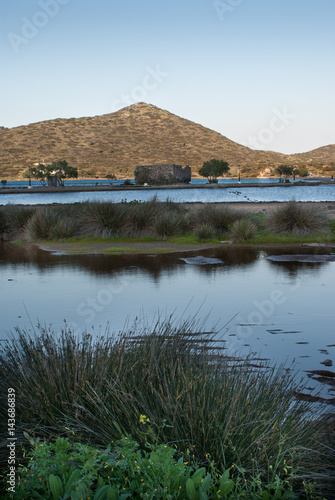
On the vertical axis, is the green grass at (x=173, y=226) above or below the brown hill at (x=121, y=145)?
below

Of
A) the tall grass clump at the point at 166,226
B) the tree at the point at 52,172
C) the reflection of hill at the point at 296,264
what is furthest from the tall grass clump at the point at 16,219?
the tree at the point at 52,172

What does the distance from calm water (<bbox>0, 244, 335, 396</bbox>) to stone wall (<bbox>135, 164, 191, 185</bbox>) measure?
74.6 m

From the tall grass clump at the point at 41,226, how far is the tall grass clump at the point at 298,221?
25.4 ft

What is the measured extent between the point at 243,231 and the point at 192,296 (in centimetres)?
827

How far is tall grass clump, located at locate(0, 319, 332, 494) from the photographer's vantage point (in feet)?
10.4

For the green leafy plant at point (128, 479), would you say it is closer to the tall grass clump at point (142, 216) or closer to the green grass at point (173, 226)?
the green grass at point (173, 226)

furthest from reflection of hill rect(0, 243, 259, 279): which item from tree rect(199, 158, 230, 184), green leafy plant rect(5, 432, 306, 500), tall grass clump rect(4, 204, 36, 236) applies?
tree rect(199, 158, 230, 184)

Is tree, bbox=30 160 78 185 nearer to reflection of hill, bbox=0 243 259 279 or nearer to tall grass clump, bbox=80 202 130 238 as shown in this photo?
tall grass clump, bbox=80 202 130 238

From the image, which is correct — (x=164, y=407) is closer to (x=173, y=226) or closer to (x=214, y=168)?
(x=173, y=226)

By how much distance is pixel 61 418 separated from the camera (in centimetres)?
357

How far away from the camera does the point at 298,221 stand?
1788 cm

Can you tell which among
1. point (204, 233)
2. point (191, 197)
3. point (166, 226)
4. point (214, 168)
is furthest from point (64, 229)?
point (214, 168)

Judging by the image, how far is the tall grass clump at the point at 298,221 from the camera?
1775cm

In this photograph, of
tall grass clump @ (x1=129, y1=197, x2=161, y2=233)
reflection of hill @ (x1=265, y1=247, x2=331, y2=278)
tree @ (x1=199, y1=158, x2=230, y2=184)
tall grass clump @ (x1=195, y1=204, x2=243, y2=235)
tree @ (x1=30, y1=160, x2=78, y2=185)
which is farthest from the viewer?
tree @ (x1=199, y1=158, x2=230, y2=184)
